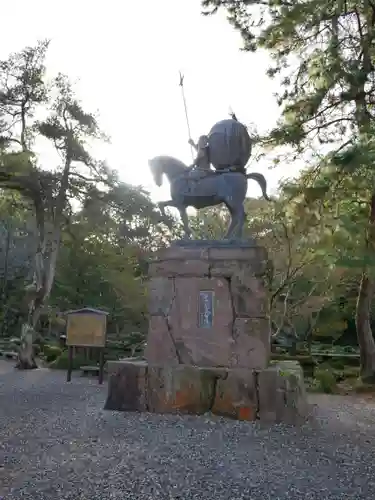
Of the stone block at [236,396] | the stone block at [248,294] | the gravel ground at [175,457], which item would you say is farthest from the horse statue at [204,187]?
the gravel ground at [175,457]

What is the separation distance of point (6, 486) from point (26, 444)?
1.31 meters

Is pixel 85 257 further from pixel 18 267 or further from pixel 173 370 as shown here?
pixel 173 370

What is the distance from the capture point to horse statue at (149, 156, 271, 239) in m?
7.07

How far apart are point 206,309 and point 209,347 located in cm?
50

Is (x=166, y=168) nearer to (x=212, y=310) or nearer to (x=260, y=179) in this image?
(x=260, y=179)

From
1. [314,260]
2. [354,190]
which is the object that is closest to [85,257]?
[314,260]

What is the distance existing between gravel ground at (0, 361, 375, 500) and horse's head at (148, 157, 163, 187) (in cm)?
345

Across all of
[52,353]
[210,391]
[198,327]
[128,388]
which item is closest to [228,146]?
[198,327]

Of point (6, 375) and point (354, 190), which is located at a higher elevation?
point (354, 190)

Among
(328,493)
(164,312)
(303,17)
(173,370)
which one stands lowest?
(328,493)

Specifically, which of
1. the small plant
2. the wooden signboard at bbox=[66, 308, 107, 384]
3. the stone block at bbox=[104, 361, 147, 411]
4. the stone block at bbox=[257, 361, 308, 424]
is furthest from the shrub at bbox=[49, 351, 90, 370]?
the stone block at bbox=[257, 361, 308, 424]

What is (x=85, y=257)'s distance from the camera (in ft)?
56.6

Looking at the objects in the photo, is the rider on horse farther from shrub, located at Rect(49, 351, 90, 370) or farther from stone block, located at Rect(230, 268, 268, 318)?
shrub, located at Rect(49, 351, 90, 370)

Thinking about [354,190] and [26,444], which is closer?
[26,444]
